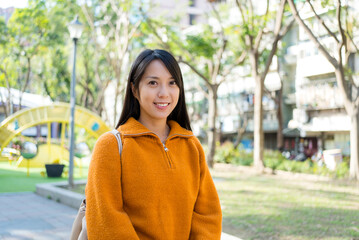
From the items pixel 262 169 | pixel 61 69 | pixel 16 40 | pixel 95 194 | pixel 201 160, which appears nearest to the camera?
pixel 95 194

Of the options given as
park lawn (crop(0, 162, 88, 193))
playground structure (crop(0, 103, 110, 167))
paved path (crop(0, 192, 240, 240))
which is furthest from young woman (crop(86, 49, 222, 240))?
playground structure (crop(0, 103, 110, 167))

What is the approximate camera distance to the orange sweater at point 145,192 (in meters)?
1.56

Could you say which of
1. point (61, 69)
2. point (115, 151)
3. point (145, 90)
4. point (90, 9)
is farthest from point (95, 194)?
point (61, 69)

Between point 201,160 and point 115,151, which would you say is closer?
point 115,151

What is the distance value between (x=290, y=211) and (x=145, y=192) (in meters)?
5.05

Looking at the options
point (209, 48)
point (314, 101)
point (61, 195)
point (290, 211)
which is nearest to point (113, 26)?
point (209, 48)

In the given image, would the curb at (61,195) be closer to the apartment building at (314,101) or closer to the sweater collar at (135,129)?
the sweater collar at (135,129)

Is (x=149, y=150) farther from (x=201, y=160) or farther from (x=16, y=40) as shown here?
(x=16, y=40)

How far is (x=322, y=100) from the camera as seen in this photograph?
70.1 ft

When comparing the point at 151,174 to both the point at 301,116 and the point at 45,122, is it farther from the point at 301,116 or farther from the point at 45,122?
the point at 301,116

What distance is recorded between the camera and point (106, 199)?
1.55 metres

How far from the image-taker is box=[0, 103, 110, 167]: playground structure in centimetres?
1268

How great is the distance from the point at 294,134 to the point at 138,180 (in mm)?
23310

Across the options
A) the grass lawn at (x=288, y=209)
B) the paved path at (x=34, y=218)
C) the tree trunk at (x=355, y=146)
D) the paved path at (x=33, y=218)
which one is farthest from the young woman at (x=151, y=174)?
the tree trunk at (x=355, y=146)
